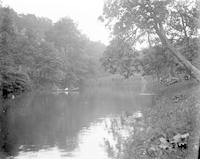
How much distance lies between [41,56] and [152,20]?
68791 millimetres

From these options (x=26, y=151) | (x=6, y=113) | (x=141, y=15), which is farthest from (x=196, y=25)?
(x=6, y=113)

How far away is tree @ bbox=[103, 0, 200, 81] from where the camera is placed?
935 inches

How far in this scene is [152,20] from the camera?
2431 centimetres

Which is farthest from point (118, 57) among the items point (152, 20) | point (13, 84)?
point (13, 84)

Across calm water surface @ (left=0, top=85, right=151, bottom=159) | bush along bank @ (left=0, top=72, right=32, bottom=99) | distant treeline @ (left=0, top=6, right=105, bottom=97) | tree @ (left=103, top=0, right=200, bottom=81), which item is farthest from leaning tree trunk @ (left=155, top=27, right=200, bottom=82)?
distant treeline @ (left=0, top=6, right=105, bottom=97)

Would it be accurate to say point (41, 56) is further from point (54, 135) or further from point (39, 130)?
point (54, 135)

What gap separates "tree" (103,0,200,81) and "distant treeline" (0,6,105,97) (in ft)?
128

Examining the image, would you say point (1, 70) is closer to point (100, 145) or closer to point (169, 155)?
point (100, 145)

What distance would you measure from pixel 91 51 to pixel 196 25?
115m

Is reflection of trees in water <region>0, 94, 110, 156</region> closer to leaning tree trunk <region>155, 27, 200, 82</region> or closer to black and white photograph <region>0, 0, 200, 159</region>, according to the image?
black and white photograph <region>0, 0, 200, 159</region>

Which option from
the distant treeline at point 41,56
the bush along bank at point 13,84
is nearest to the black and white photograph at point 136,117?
the bush along bank at point 13,84

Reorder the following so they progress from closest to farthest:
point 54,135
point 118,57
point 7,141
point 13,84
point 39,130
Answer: point 7,141 → point 54,135 → point 118,57 → point 39,130 → point 13,84

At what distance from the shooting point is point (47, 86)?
302 feet

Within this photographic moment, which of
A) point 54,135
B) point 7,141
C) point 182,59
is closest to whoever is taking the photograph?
point 7,141
